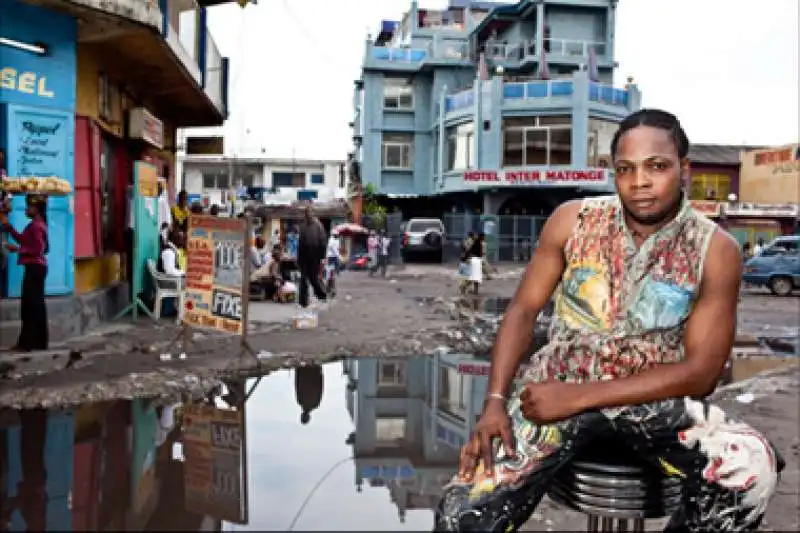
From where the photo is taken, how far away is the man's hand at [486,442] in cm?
166

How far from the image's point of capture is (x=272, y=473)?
5062 millimetres

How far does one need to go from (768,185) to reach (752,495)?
150 ft

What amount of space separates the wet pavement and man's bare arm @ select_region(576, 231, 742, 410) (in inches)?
108

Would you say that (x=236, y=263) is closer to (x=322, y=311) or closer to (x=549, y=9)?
(x=322, y=311)

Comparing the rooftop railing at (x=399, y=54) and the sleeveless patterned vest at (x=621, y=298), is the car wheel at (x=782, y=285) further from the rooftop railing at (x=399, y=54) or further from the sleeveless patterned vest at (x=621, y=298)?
the rooftop railing at (x=399, y=54)

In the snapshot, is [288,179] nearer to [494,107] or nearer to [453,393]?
[494,107]

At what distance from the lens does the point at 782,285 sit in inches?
913

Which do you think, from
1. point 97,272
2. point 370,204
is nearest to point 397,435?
point 97,272

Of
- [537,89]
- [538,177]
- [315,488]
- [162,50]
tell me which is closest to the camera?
[315,488]

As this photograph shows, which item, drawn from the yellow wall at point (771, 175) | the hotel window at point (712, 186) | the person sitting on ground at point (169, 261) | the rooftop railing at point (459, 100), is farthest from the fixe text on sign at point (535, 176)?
the person sitting on ground at point (169, 261)

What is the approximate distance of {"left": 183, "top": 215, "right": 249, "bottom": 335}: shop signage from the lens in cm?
840

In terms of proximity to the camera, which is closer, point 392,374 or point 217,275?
point 217,275

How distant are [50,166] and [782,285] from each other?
2105cm

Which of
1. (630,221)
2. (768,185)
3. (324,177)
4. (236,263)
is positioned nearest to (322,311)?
(236,263)
